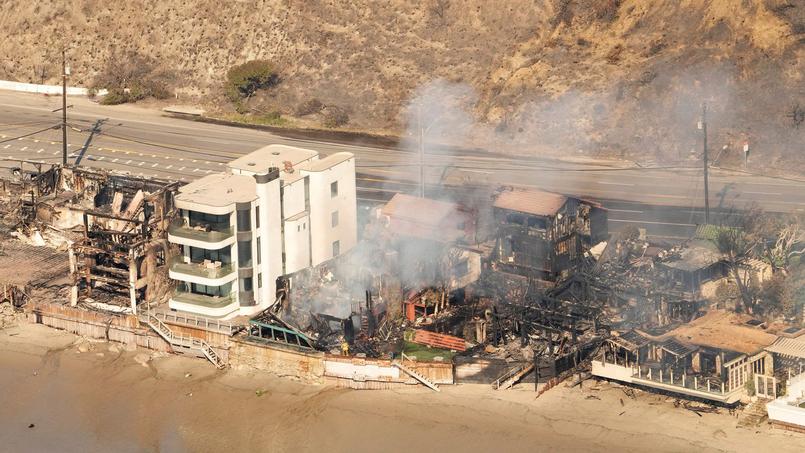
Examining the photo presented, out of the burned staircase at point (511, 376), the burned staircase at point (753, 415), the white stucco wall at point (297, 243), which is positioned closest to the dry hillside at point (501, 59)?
the white stucco wall at point (297, 243)

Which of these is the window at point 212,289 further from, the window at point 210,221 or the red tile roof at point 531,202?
the red tile roof at point 531,202

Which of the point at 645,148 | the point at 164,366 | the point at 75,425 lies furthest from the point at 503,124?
the point at 75,425

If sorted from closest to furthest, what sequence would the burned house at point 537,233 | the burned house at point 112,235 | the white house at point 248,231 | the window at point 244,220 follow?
the window at point 244,220, the white house at point 248,231, the burned house at point 112,235, the burned house at point 537,233

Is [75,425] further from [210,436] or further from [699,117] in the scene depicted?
[699,117]

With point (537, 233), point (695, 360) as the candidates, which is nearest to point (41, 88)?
point (537, 233)

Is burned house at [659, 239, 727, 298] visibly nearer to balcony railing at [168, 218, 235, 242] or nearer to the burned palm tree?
the burned palm tree

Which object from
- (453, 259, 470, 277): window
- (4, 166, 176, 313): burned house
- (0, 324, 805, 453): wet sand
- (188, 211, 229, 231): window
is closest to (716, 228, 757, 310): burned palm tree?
(0, 324, 805, 453): wet sand

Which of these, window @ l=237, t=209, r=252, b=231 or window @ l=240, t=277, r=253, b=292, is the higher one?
window @ l=237, t=209, r=252, b=231
